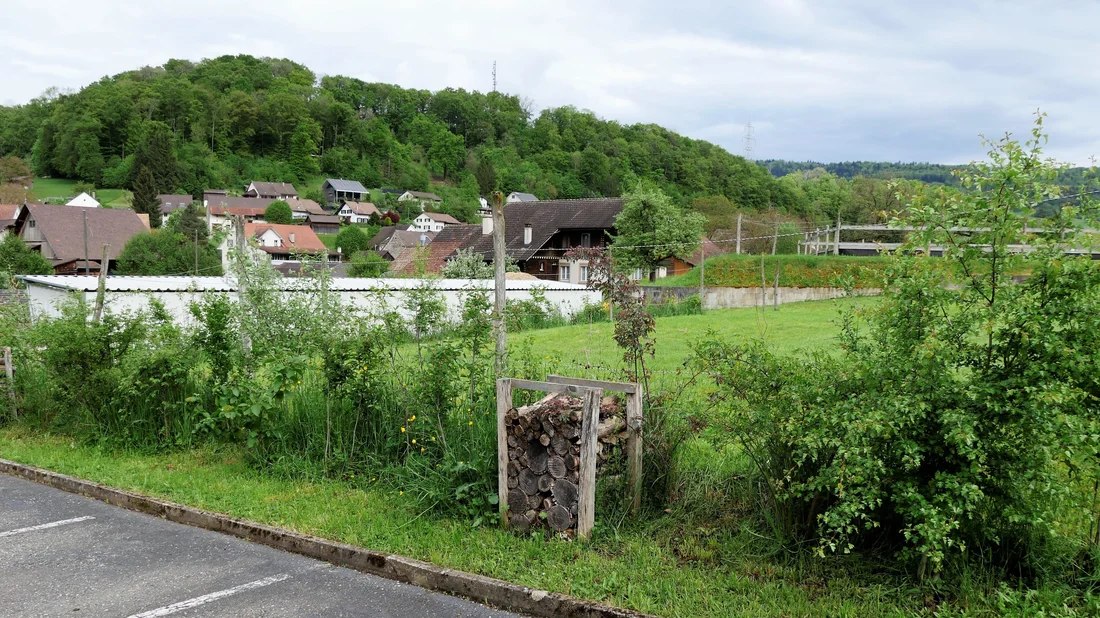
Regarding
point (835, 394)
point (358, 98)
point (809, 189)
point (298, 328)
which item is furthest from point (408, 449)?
point (358, 98)

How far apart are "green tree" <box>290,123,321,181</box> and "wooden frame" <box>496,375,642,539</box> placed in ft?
459

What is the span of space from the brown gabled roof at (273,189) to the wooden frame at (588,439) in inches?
5073

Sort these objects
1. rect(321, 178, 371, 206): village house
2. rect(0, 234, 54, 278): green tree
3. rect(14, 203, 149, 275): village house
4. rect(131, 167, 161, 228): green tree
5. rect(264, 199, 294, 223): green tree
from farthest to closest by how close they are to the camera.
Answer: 1. rect(321, 178, 371, 206): village house
2. rect(264, 199, 294, 223): green tree
3. rect(131, 167, 161, 228): green tree
4. rect(14, 203, 149, 275): village house
5. rect(0, 234, 54, 278): green tree

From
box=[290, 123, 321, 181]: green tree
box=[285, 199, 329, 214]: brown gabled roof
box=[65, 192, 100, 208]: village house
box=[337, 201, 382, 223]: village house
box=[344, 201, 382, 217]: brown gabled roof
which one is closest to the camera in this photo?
box=[65, 192, 100, 208]: village house

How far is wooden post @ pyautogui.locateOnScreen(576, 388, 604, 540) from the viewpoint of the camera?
5.18m

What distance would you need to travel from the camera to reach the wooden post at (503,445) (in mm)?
5613

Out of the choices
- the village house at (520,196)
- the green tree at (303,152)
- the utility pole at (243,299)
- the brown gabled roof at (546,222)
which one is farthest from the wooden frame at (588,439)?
the green tree at (303,152)

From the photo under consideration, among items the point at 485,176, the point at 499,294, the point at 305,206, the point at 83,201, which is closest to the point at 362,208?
the point at 305,206

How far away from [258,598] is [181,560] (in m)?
1.11

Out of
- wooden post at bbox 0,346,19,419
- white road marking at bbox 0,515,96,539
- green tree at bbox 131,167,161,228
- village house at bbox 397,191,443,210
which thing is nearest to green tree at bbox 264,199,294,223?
green tree at bbox 131,167,161,228

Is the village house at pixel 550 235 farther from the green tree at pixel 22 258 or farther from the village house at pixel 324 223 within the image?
the village house at pixel 324 223

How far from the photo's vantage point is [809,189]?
96062mm

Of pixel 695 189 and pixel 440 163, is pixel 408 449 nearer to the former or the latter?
pixel 695 189

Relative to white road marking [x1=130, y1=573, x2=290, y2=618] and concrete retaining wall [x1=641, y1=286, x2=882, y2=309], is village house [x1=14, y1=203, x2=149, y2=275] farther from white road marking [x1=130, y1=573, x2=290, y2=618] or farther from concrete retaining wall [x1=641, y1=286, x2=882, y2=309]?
white road marking [x1=130, y1=573, x2=290, y2=618]
